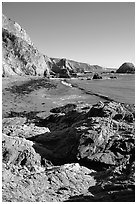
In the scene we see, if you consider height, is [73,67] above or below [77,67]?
below

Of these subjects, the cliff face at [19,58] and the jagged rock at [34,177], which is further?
the cliff face at [19,58]

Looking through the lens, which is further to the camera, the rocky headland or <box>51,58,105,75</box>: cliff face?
<box>51,58,105,75</box>: cliff face

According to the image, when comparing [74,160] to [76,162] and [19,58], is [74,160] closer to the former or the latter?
[76,162]

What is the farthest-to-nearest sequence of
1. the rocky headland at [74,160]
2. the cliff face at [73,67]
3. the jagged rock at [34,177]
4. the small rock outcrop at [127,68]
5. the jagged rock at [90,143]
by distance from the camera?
1. the cliff face at [73,67]
2. the small rock outcrop at [127,68]
3. the jagged rock at [90,143]
4. the rocky headland at [74,160]
5. the jagged rock at [34,177]

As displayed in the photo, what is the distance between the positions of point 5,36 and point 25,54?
7885 millimetres

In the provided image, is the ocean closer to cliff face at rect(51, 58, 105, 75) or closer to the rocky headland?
the rocky headland

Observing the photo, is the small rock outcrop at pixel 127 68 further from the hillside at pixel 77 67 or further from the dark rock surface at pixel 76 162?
the dark rock surface at pixel 76 162

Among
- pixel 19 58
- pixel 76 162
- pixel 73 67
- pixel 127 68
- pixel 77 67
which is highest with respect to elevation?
pixel 77 67

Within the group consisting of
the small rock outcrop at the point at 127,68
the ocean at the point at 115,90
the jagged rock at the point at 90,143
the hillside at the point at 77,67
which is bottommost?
the jagged rock at the point at 90,143

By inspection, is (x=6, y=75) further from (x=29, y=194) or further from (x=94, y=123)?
(x=29, y=194)

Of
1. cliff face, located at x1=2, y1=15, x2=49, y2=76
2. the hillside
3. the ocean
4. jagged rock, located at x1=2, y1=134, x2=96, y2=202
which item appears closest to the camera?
jagged rock, located at x1=2, y1=134, x2=96, y2=202

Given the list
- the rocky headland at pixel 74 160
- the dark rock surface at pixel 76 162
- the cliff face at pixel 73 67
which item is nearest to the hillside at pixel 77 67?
the cliff face at pixel 73 67

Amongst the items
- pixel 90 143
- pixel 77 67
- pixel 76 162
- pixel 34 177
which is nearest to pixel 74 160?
pixel 76 162

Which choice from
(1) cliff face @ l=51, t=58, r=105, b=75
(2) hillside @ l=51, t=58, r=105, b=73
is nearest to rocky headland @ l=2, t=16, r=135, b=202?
(1) cliff face @ l=51, t=58, r=105, b=75
